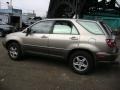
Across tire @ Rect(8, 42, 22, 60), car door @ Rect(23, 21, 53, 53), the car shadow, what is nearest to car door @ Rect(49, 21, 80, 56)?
car door @ Rect(23, 21, 53, 53)

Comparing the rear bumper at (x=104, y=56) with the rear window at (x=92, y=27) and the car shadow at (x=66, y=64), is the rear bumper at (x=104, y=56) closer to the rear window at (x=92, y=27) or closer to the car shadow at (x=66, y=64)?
the car shadow at (x=66, y=64)

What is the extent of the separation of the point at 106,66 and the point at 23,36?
126 inches

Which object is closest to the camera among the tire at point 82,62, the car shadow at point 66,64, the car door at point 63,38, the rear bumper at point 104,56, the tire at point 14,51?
the rear bumper at point 104,56

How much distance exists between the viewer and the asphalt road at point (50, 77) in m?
4.96

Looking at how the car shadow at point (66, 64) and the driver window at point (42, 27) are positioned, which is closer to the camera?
the car shadow at point (66, 64)

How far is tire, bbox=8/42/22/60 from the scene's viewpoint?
7260 mm

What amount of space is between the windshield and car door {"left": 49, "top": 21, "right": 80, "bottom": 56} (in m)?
0.30

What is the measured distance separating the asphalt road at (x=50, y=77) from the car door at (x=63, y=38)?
701 millimetres

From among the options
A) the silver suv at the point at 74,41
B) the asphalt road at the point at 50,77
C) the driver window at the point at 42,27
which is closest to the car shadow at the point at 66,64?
the asphalt road at the point at 50,77

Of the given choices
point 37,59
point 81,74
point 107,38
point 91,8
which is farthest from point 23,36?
point 91,8

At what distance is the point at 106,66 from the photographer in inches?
283

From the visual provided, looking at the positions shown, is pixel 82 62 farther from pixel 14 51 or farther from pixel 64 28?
pixel 14 51

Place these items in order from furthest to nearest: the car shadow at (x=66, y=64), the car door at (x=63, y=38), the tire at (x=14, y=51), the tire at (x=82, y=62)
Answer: the tire at (x=14, y=51) → the car shadow at (x=66, y=64) → the car door at (x=63, y=38) → the tire at (x=82, y=62)

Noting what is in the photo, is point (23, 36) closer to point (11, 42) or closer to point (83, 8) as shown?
point (11, 42)
